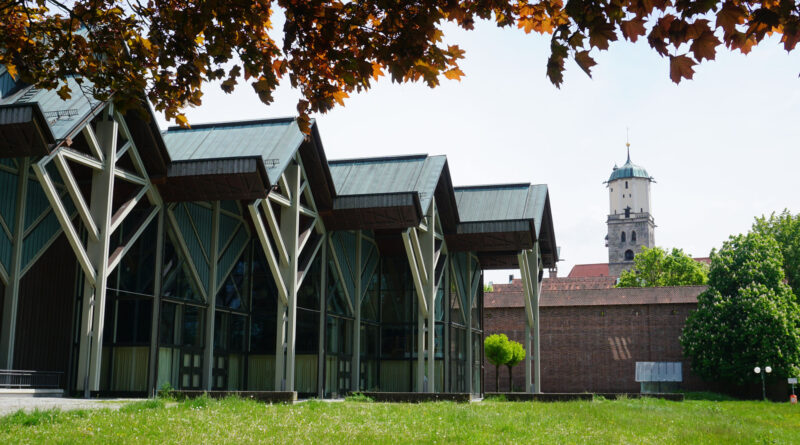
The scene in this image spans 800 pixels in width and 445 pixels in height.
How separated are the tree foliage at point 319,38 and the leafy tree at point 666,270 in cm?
7114

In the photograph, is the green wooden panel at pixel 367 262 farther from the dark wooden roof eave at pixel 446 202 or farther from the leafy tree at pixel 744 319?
the leafy tree at pixel 744 319

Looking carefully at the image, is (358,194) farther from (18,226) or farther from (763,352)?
(763,352)

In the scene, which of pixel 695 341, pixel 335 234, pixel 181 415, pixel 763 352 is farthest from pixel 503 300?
pixel 181 415

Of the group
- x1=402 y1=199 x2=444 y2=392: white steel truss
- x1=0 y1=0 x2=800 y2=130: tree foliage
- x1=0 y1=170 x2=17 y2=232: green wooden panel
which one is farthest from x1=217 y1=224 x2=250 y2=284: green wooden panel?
x1=0 y1=0 x2=800 y2=130: tree foliage

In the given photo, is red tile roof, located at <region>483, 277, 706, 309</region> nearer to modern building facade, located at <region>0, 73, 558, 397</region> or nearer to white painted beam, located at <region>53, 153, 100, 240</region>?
modern building facade, located at <region>0, 73, 558, 397</region>

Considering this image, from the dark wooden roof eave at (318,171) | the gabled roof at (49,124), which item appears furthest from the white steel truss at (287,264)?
the gabled roof at (49,124)

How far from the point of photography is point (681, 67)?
5.36 metres

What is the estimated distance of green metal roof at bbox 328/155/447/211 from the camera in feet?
103

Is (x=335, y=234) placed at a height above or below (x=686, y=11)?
above

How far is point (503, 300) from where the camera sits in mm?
57500

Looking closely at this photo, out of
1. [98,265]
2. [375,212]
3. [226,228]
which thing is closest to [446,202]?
[375,212]

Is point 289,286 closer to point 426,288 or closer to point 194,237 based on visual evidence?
point 194,237

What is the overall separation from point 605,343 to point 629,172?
93796mm

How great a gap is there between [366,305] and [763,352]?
81.0 feet
